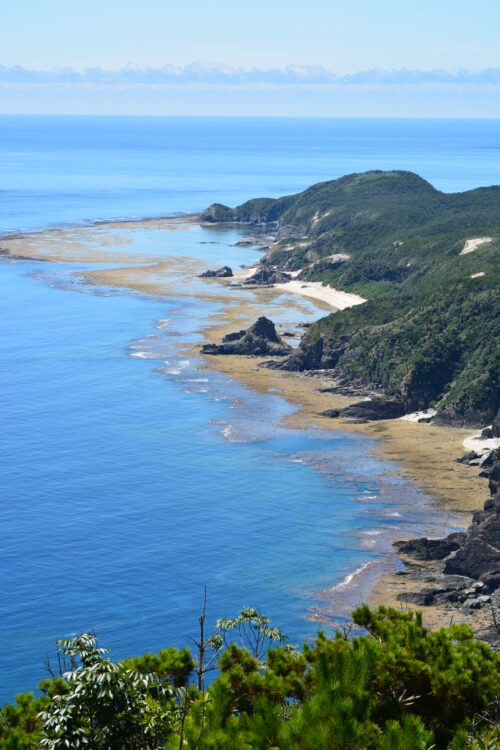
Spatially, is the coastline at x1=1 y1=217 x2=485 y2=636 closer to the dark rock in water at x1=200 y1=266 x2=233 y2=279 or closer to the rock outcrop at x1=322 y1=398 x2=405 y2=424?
the rock outcrop at x1=322 y1=398 x2=405 y2=424

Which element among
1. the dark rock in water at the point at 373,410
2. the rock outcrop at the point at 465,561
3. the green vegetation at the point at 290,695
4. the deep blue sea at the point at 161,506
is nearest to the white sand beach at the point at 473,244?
the deep blue sea at the point at 161,506

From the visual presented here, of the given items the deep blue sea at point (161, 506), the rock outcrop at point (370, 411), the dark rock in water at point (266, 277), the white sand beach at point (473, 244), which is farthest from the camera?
the dark rock in water at point (266, 277)

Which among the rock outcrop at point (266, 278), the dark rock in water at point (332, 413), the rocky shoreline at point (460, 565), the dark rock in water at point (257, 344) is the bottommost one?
the rocky shoreline at point (460, 565)

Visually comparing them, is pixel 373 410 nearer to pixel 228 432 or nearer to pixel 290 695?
pixel 228 432

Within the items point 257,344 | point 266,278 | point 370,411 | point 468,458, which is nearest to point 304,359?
point 257,344

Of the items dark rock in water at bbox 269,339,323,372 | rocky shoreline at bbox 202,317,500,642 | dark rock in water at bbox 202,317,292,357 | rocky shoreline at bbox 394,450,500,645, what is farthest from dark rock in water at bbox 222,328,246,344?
rocky shoreline at bbox 394,450,500,645

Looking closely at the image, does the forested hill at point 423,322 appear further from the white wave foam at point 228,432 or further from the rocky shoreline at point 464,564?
the rocky shoreline at point 464,564
